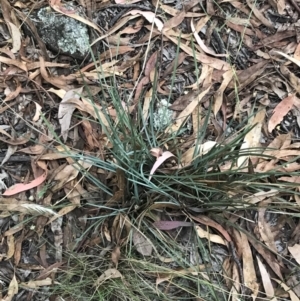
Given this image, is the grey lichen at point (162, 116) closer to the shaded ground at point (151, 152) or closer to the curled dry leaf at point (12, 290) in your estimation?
the shaded ground at point (151, 152)

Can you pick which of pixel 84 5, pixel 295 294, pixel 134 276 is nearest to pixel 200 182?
pixel 134 276

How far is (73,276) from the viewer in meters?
1.59

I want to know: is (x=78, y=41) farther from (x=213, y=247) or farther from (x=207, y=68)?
(x=213, y=247)

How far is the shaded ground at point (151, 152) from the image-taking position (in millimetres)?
1544

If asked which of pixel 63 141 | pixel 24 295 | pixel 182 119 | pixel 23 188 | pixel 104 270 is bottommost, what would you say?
pixel 24 295

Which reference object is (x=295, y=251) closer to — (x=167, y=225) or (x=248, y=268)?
(x=248, y=268)

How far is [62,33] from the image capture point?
170 centimetres

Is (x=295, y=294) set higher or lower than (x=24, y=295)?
higher

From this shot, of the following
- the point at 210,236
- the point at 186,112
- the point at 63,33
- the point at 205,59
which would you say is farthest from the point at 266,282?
the point at 63,33

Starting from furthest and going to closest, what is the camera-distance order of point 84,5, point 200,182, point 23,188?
point 84,5
point 23,188
point 200,182

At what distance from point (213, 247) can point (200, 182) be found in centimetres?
22

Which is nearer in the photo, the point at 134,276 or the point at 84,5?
the point at 134,276

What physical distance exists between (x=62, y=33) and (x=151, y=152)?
1.69 ft

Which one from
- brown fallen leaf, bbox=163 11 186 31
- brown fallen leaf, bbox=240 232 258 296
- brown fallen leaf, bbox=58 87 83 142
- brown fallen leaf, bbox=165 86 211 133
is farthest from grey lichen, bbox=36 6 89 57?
brown fallen leaf, bbox=240 232 258 296
